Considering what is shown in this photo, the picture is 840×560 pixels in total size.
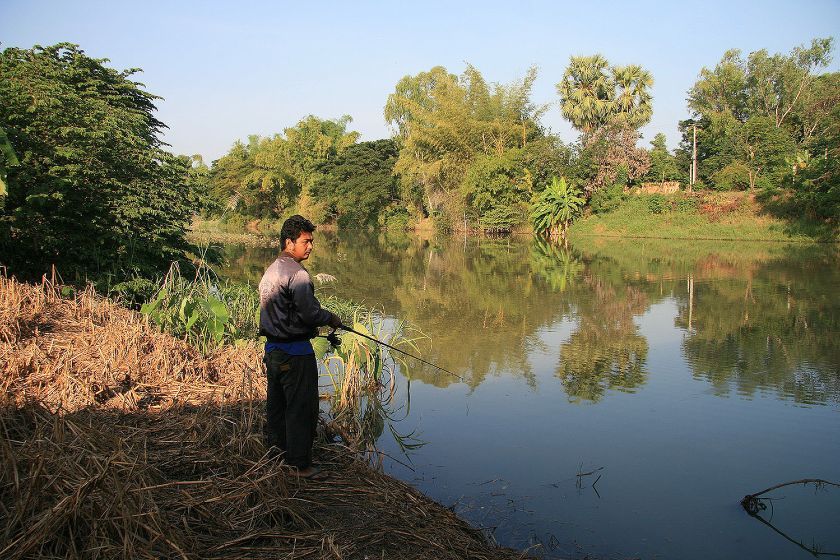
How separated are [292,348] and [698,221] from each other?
2752cm

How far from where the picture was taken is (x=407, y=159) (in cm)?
3756

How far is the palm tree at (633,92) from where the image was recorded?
125 ft

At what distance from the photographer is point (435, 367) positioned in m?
7.71

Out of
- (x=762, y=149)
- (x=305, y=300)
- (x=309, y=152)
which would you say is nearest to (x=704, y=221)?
(x=762, y=149)

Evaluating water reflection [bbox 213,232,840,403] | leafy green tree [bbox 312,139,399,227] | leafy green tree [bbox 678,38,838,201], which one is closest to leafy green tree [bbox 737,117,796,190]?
leafy green tree [bbox 678,38,838,201]

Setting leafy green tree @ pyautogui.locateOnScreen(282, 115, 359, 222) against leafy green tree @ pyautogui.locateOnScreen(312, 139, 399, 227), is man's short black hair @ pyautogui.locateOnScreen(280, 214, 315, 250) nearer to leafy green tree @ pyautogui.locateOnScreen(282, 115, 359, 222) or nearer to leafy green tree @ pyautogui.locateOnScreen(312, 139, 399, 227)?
leafy green tree @ pyautogui.locateOnScreen(312, 139, 399, 227)

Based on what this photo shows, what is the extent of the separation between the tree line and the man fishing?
1.56 m

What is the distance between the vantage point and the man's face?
3854 millimetres

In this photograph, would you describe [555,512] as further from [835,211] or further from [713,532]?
[835,211]

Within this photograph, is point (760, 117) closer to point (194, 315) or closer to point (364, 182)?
point (364, 182)

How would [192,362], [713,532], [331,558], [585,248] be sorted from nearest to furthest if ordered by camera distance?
[331,558] → [713,532] → [192,362] → [585,248]

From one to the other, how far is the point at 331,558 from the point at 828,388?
20.0 feet

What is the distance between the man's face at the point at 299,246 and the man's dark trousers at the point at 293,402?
0.60m

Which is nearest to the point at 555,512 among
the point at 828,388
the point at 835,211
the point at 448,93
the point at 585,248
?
the point at 828,388
